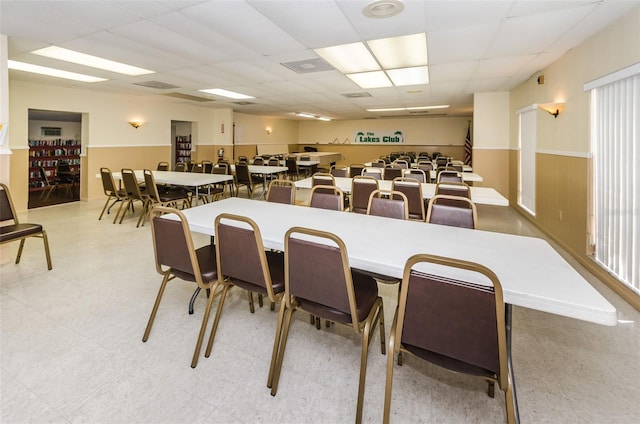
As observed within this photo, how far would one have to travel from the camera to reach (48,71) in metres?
5.36

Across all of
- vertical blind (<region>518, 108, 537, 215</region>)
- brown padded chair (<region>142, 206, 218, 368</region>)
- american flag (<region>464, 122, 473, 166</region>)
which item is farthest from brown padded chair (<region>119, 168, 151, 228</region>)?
american flag (<region>464, 122, 473, 166</region>)

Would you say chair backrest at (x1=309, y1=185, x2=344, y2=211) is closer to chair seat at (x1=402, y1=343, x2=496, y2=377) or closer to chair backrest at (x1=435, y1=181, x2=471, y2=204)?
chair backrest at (x1=435, y1=181, x2=471, y2=204)

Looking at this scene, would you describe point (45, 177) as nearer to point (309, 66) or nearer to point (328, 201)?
point (309, 66)

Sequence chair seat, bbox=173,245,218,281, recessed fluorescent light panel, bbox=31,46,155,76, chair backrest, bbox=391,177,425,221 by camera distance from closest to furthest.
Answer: chair seat, bbox=173,245,218,281, chair backrest, bbox=391,177,425,221, recessed fluorescent light panel, bbox=31,46,155,76

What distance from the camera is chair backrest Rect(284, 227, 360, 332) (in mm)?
1462

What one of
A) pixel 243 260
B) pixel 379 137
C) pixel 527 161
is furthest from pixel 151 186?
pixel 379 137

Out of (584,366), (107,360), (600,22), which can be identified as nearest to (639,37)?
(600,22)

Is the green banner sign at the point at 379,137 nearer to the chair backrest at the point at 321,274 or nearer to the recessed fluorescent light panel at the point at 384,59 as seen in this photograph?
the recessed fluorescent light panel at the point at 384,59

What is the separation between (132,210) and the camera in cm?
615

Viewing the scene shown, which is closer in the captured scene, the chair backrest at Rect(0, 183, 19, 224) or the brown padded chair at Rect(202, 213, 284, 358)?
the brown padded chair at Rect(202, 213, 284, 358)

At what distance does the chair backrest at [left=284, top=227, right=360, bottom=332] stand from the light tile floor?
1.72 feet

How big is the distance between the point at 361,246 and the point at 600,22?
359 centimetres

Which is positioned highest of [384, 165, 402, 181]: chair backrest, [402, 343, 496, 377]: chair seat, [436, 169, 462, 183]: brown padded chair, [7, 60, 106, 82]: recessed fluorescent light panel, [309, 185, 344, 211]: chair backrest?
[7, 60, 106, 82]: recessed fluorescent light panel

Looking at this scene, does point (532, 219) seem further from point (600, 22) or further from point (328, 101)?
point (328, 101)
